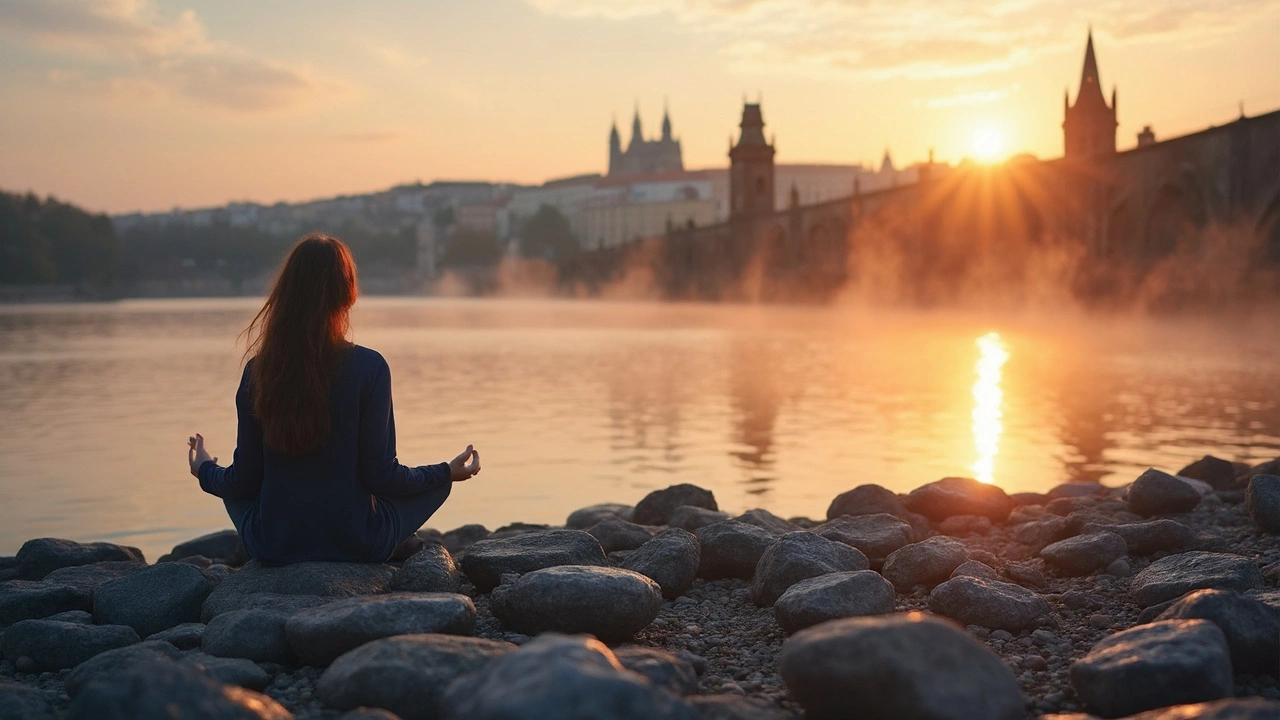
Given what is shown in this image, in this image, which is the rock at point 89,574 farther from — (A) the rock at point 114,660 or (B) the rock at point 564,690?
(B) the rock at point 564,690

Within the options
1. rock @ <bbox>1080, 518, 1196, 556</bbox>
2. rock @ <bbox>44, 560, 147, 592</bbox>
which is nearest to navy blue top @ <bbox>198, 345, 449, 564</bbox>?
rock @ <bbox>44, 560, 147, 592</bbox>

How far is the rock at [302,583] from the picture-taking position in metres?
4.39

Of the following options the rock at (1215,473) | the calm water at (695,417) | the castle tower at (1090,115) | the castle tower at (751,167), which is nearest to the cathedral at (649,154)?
the castle tower at (751,167)

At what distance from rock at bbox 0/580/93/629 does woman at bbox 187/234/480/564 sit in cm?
79

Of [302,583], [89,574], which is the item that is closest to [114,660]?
[302,583]

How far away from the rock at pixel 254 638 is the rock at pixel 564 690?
4.48 feet

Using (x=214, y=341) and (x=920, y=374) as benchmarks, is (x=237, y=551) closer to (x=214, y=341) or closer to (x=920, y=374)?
(x=920, y=374)

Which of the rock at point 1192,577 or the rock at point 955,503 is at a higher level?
the rock at point 1192,577

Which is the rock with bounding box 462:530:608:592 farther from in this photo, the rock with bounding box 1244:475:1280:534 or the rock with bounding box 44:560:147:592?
the rock with bounding box 1244:475:1280:534

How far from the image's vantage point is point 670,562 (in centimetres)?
495

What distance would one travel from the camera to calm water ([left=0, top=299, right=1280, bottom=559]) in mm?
10445

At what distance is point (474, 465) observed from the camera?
188 inches

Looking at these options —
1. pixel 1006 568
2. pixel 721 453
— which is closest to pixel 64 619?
pixel 1006 568

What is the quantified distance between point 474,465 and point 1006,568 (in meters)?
2.38
